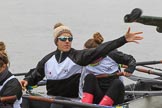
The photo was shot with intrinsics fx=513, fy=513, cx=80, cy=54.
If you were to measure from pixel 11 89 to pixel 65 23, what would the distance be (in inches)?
354

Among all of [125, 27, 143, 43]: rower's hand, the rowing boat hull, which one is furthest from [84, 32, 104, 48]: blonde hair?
[125, 27, 143, 43]: rower's hand

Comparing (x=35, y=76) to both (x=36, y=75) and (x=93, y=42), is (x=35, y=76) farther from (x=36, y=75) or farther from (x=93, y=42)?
(x=93, y=42)

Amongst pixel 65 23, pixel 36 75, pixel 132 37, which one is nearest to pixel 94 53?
pixel 132 37

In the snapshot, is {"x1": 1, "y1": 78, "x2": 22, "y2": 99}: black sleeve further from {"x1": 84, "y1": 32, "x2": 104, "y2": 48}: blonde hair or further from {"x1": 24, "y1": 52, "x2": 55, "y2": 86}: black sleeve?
{"x1": 84, "y1": 32, "x2": 104, "y2": 48}: blonde hair

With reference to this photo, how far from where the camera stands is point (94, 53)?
3652 millimetres

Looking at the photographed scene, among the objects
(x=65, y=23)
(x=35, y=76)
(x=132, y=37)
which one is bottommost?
(x=65, y=23)

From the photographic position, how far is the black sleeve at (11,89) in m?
3.29

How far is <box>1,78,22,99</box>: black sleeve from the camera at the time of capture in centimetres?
329

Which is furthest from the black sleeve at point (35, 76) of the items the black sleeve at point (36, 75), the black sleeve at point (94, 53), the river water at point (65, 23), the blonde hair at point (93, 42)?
the river water at point (65, 23)

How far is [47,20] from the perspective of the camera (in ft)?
42.7

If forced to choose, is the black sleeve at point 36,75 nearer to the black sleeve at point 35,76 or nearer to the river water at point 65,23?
the black sleeve at point 35,76

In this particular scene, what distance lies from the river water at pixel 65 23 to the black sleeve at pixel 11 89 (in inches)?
189

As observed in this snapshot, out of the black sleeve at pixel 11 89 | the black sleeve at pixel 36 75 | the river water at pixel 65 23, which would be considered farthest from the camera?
the river water at pixel 65 23

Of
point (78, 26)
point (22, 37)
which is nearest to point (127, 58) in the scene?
point (22, 37)
